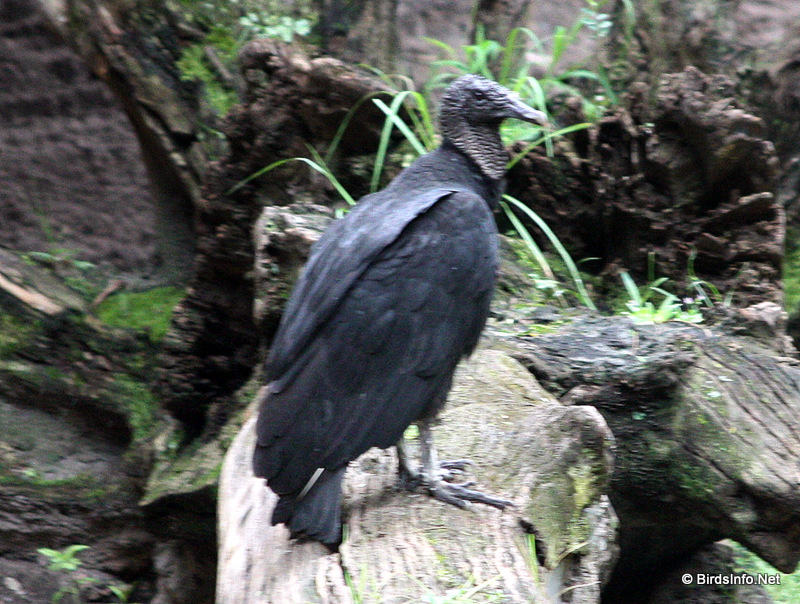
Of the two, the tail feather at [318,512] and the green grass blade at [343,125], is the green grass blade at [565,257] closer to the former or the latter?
the green grass blade at [343,125]

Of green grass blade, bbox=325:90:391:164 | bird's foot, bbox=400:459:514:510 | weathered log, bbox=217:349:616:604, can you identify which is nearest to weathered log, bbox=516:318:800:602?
weathered log, bbox=217:349:616:604

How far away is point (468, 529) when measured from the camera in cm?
205

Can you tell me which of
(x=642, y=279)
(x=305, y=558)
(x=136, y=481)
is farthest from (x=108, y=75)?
(x=305, y=558)

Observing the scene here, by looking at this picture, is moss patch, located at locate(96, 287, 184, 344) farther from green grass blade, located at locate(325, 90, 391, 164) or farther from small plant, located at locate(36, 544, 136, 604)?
green grass blade, located at locate(325, 90, 391, 164)

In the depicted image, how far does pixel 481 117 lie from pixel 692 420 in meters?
1.16

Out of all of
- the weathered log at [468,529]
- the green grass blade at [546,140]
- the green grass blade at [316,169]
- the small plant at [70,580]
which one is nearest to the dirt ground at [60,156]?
the green grass blade at [316,169]

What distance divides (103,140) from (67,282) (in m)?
1.70

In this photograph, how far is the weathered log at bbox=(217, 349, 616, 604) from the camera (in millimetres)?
1886

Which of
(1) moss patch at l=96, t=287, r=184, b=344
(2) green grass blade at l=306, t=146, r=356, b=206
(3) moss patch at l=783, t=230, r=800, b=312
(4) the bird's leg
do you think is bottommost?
(1) moss patch at l=96, t=287, r=184, b=344

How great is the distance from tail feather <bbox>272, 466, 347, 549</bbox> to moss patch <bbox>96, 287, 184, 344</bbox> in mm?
2331

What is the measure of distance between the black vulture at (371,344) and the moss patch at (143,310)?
83.7 inches

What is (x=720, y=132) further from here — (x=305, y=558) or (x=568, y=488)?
(x=305, y=558)

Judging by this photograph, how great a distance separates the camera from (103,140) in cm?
571

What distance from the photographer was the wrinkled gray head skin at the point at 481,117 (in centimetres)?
267
